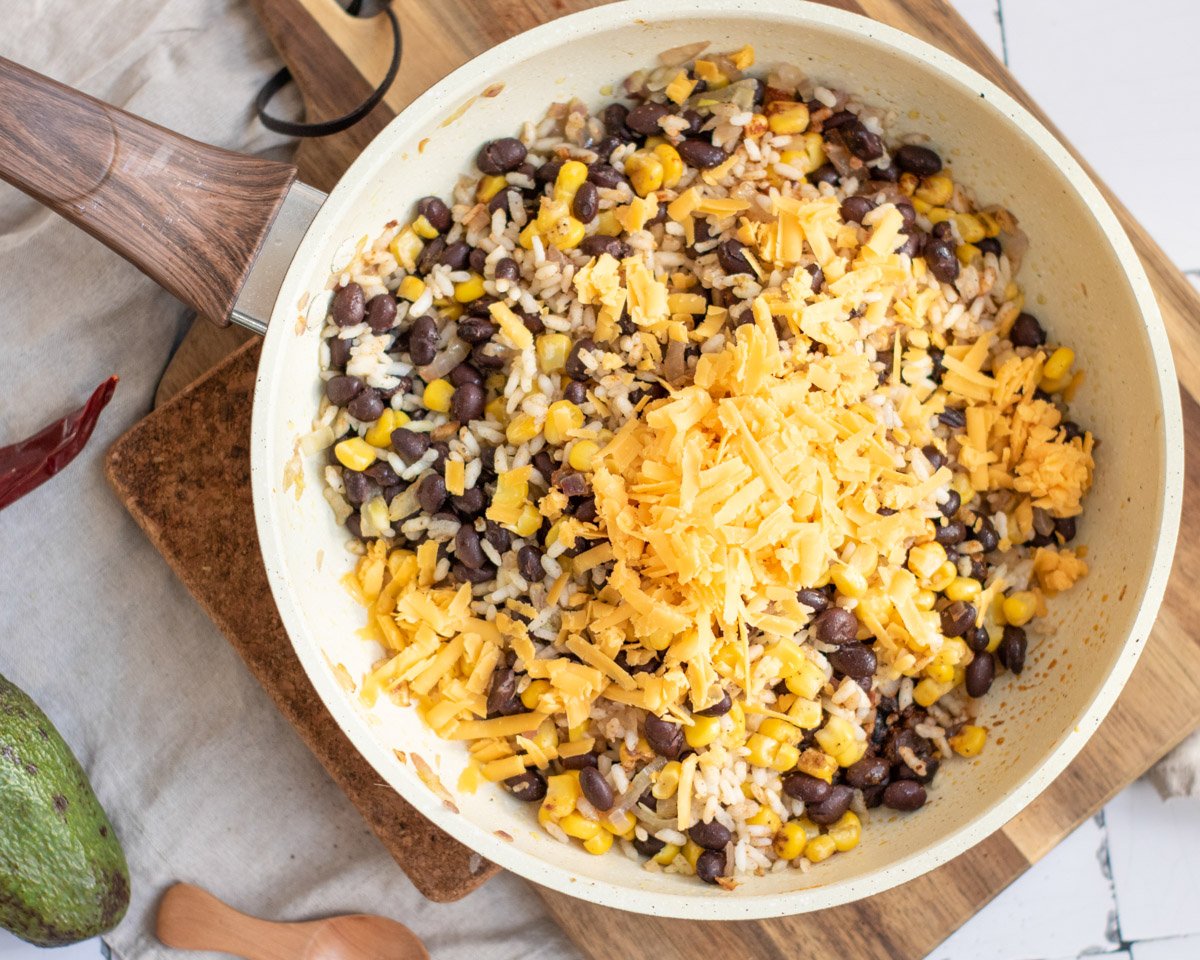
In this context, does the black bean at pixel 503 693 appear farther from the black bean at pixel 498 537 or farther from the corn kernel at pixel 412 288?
the corn kernel at pixel 412 288

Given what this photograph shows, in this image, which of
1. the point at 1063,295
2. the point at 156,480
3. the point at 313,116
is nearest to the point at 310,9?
the point at 313,116

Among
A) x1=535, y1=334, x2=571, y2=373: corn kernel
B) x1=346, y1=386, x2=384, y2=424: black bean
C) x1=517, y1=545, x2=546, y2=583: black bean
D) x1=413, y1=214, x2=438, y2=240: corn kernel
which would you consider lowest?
x1=517, y1=545, x2=546, y2=583: black bean

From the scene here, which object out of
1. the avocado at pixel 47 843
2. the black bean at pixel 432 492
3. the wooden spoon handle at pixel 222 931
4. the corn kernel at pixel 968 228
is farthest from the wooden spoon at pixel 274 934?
the corn kernel at pixel 968 228

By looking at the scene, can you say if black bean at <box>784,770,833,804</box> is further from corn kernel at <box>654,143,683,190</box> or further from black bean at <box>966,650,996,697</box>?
corn kernel at <box>654,143,683,190</box>

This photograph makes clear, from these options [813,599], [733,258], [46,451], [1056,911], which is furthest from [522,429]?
[1056,911]

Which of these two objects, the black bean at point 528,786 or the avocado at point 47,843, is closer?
the black bean at point 528,786

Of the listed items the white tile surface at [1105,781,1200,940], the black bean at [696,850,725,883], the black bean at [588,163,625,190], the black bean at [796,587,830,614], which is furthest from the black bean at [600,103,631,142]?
the white tile surface at [1105,781,1200,940]
